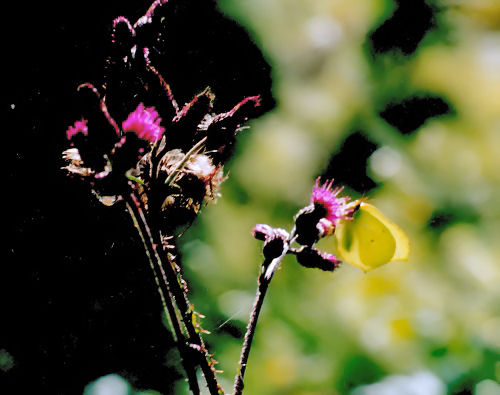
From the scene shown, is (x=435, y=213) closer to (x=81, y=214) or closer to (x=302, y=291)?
(x=302, y=291)

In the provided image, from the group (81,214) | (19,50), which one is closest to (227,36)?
(19,50)

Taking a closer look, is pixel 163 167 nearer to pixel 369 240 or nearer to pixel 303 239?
pixel 303 239

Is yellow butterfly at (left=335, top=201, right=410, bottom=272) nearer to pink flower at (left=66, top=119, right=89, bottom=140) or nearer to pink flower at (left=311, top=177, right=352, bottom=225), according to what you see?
pink flower at (left=311, top=177, right=352, bottom=225)

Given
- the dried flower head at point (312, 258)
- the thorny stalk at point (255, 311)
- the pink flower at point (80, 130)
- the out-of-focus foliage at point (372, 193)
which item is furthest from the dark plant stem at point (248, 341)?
the out-of-focus foliage at point (372, 193)

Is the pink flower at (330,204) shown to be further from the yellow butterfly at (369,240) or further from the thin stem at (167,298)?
the thin stem at (167,298)

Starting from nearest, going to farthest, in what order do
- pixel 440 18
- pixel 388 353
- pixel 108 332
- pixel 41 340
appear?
1. pixel 41 340
2. pixel 108 332
3. pixel 388 353
4. pixel 440 18

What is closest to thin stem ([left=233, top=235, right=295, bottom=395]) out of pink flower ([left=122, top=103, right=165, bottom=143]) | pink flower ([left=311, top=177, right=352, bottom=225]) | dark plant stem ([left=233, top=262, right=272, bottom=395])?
dark plant stem ([left=233, top=262, right=272, bottom=395])
